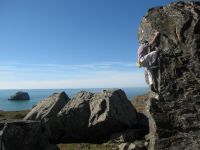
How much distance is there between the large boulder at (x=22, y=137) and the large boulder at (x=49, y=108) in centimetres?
779

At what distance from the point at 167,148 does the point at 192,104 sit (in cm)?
282

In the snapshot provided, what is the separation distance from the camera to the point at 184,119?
17.8m

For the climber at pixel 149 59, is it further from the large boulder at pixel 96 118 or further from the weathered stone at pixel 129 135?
the large boulder at pixel 96 118

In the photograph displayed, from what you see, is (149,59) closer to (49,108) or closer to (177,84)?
(177,84)

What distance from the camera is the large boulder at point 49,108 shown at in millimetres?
32188

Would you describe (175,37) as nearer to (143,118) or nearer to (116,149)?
(116,149)

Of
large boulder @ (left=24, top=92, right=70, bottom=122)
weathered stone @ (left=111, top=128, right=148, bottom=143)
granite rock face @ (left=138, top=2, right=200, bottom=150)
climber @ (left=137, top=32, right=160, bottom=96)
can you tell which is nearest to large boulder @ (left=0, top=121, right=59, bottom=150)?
weathered stone @ (left=111, top=128, right=148, bottom=143)

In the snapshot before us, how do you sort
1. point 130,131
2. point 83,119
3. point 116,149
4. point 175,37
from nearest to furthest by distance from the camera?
point 175,37 < point 116,149 < point 130,131 < point 83,119

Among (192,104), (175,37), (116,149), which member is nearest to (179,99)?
(192,104)

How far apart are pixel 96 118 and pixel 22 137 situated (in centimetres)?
837

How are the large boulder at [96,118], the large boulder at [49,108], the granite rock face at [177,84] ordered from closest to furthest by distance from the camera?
the granite rock face at [177,84]
the large boulder at [96,118]
the large boulder at [49,108]

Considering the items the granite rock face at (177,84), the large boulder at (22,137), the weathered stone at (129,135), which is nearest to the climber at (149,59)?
the granite rock face at (177,84)

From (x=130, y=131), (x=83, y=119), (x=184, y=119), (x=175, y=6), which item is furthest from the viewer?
(x=83, y=119)

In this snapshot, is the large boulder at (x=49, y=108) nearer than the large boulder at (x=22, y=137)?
No
